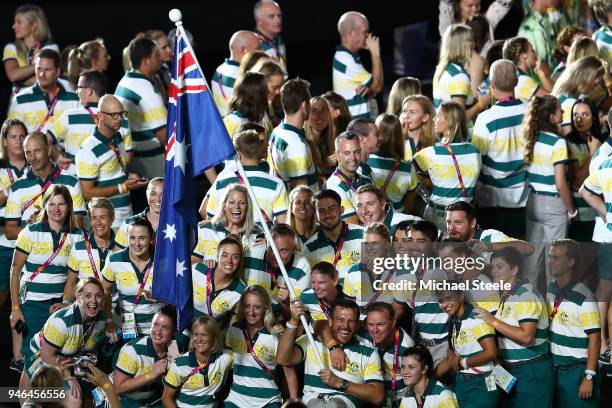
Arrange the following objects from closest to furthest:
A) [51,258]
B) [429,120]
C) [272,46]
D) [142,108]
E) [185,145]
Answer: [185,145]
[51,258]
[429,120]
[142,108]
[272,46]

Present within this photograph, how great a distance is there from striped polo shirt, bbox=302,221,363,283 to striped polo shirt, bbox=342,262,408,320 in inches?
12.5

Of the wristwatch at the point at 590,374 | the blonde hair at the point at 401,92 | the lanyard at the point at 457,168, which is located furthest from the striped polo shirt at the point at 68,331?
the blonde hair at the point at 401,92

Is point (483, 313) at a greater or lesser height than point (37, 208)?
lesser

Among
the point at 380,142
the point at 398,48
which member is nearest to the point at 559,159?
the point at 380,142

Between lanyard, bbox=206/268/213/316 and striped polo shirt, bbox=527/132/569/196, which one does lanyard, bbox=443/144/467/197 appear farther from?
lanyard, bbox=206/268/213/316

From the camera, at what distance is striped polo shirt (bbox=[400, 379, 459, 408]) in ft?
28.7

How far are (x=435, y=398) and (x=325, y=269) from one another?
3.70 feet

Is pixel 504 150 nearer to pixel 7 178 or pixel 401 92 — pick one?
pixel 401 92

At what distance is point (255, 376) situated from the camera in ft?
30.1

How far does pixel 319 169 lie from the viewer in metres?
11.0

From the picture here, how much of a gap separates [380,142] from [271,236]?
2090mm

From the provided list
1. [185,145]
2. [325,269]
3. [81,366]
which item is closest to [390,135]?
[325,269]

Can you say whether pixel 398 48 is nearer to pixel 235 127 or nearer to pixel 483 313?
pixel 235 127

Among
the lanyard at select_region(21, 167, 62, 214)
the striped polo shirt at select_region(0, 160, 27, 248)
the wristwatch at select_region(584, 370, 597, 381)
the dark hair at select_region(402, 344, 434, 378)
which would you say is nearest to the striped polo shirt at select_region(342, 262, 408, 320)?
the dark hair at select_region(402, 344, 434, 378)
